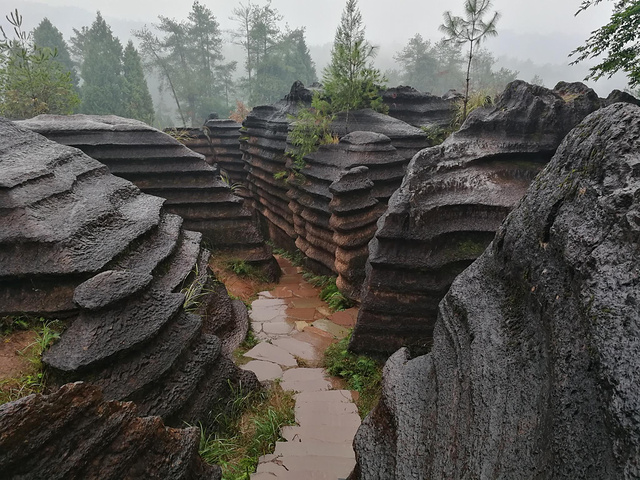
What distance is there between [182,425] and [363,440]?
1.56 m

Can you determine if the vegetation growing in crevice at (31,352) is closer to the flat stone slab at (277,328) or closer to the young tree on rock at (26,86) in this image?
the flat stone slab at (277,328)

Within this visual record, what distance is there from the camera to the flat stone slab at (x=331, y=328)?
5219 millimetres

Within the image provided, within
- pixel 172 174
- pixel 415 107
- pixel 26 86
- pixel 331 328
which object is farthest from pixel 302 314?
pixel 26 86

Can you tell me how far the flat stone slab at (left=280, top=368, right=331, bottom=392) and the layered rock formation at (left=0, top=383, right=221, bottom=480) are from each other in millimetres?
1759

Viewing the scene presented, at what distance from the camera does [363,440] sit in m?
1.94

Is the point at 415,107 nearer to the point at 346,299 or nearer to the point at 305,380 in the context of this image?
the point at 346,299

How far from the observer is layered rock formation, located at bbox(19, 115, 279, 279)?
244 inches

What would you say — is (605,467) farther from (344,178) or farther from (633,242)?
(344,178)

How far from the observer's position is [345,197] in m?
6.23

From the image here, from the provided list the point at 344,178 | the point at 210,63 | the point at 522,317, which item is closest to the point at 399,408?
the point at 522,317

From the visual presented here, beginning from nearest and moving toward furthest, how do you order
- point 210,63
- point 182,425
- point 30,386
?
point 30,386, point 182,425, point 210,63

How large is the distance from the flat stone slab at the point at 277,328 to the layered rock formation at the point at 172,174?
1.85 meters

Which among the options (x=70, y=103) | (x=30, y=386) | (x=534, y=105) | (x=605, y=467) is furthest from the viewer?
(x=70, y=103)

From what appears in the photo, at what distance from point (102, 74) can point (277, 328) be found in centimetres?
2925
